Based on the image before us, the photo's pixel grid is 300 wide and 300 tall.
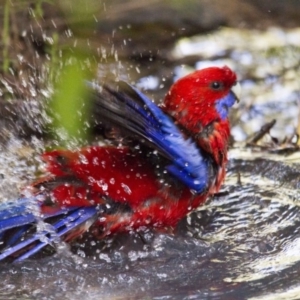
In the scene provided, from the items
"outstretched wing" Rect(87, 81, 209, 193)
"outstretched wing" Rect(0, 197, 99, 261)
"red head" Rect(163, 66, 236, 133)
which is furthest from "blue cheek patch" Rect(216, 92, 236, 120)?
"outstretched wing" Rect(0, 197, 99, 261)

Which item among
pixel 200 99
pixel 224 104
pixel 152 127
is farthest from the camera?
pixel 224 104

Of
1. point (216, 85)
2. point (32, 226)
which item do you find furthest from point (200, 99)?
point (32, 226)

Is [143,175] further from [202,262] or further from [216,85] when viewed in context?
[216,85]

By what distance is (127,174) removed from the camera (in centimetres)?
301

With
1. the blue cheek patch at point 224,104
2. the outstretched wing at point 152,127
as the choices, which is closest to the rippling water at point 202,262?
the outstretched wing at point 152,127

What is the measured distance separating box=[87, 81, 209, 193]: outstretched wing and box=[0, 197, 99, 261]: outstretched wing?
34cm

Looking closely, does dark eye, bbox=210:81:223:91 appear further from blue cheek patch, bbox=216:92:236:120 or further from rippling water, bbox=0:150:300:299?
rippling water, bbox=0:150:300:299

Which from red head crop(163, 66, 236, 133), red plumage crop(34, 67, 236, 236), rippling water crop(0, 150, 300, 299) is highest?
red head crop(163, 66, 236, 133)

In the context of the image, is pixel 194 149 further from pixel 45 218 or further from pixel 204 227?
pixel 45 218

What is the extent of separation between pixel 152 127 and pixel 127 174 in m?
0.20

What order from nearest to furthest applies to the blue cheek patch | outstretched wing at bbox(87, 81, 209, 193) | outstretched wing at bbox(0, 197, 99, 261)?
outstretched wing at bbox(0, 197, 99, 261) < outstretched wing at bbox(87, 81, 209, 193) < the blue cheek patch

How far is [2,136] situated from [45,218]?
0.96 meters

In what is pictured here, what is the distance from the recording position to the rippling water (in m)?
2.42

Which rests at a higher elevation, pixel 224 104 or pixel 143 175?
pixel 224 104
